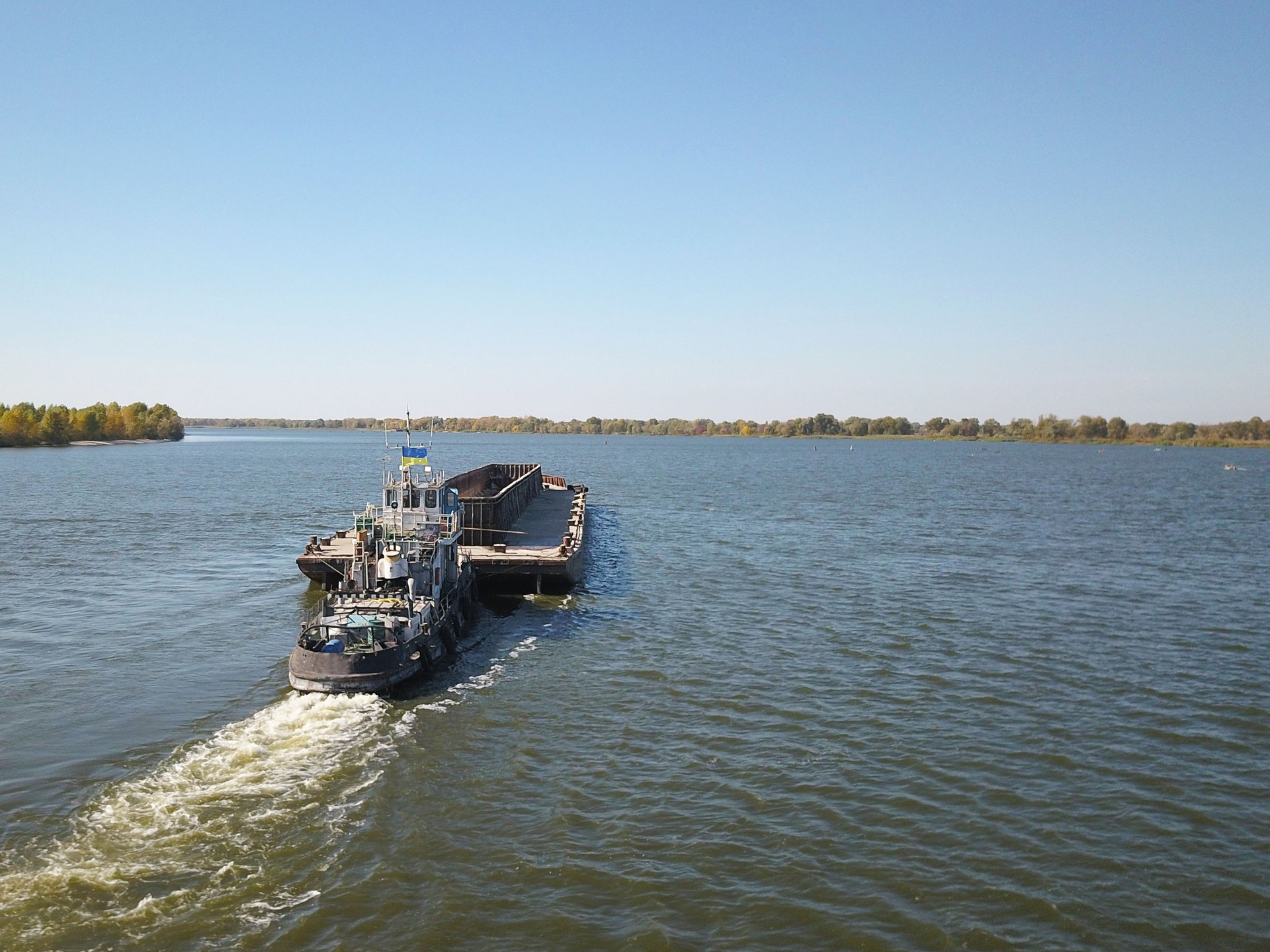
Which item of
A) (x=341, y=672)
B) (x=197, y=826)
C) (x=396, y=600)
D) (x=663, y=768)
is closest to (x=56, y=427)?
(x=396, y=600)

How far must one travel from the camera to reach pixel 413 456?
30.7m

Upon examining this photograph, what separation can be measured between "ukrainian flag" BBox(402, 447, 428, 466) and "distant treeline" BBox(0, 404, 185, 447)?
15382 cm

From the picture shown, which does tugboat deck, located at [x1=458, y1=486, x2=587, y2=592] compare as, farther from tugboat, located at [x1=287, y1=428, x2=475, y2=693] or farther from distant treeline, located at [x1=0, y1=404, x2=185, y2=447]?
distant treeline, located at [x1=0, y1=404, x2=185, y2=447]

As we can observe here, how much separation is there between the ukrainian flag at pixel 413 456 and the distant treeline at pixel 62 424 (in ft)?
505

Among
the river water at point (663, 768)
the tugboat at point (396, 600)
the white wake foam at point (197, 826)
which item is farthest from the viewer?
the tugboat at point (396, 600)

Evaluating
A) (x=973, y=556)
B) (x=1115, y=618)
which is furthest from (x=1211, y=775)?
(x=973, y=556)

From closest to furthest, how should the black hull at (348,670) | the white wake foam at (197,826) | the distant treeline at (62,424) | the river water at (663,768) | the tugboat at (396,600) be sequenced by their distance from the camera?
the white wake foam at (197,826), the river water at (663,768), the black hull at (348,670), the tugboat at (396,600), the distant treeline at (62,424)

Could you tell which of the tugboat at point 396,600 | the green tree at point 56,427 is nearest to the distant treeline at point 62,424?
the green tree at point 56,427

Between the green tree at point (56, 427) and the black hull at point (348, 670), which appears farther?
the green tree at point (56, 427)

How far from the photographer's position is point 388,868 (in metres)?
14.0

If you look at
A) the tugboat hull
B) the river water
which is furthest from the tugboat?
the river water

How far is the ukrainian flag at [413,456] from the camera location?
99.8ft

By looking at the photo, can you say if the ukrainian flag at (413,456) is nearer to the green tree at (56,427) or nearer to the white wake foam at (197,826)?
the white wake foam at (197,826)

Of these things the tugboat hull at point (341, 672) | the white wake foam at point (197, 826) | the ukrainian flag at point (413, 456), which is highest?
the ukrainian flag at point (413, 456)
